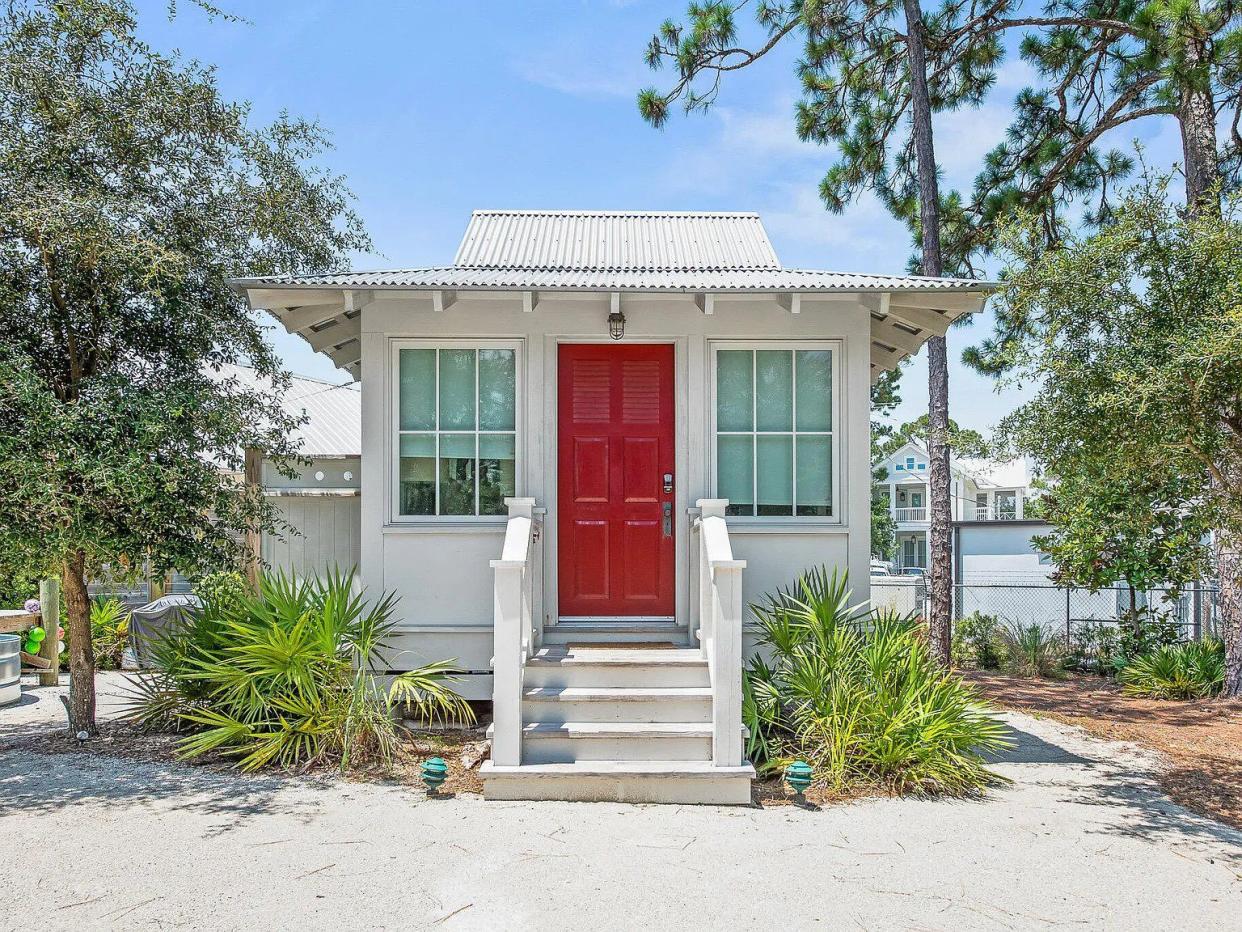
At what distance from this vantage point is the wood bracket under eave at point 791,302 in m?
5.94

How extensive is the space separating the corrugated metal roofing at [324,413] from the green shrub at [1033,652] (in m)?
8.86

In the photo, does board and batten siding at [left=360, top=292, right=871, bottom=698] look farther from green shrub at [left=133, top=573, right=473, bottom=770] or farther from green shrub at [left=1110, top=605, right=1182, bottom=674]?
green shrub at [left=1110, top=605, right=1182, bottom=674]

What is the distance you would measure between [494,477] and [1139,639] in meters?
7.90

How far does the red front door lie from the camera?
254 inches

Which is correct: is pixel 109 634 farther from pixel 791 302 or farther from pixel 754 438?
pixel 791 302

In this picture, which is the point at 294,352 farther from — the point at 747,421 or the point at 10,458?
the point at 747,421

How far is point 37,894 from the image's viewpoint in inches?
140

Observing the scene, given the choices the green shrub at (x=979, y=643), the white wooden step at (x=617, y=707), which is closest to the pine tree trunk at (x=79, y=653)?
the white wooden step at (x=617, y=707)

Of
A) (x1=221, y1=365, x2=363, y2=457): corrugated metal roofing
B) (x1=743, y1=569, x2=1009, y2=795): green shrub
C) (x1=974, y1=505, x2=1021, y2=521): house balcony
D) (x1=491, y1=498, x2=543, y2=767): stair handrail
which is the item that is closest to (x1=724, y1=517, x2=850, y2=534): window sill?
(x1=743, y1=569, x2=1009, y2=795): green shrub

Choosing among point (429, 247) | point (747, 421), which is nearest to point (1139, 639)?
point (747, 421)

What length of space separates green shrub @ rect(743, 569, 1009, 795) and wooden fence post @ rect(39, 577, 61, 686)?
737 cm

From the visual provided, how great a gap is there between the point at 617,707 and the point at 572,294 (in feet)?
9.45

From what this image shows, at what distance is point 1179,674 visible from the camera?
28.9ft

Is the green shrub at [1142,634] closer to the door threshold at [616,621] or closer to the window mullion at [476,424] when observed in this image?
the door threshold at [616,621]
